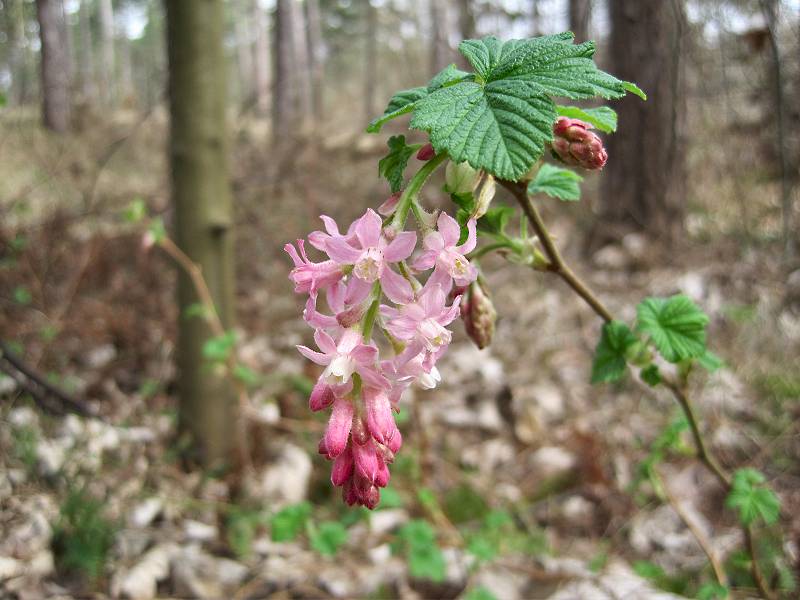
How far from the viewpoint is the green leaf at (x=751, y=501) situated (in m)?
1.47

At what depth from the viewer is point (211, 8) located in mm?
2844

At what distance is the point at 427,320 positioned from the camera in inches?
31.8

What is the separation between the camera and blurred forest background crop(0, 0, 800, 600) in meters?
2.36

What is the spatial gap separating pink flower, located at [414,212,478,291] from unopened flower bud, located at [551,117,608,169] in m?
0.21

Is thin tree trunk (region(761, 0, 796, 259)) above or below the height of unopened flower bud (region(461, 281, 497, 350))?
above

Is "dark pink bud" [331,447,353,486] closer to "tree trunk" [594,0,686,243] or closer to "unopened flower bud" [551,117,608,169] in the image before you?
"unopened flower bud" [551,117,608,169]

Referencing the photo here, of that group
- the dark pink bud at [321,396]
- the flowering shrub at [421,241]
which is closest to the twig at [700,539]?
the flowering shrub at [421,241]

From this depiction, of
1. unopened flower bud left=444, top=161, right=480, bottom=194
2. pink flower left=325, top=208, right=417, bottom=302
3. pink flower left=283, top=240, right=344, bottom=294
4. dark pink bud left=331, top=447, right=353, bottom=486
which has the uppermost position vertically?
unopened flower bud left=444, top=161, right=480, bottom=194

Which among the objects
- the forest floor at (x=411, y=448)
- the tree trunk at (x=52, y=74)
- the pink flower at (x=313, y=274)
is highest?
the tree trunk at (x=52, y=74)

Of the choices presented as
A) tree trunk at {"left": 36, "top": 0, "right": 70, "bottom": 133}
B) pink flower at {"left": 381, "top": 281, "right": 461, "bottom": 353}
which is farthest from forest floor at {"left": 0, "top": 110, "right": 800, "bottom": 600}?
tree trunk at {"left": 36, "top": 0, "right": 70, "bottom": 133}

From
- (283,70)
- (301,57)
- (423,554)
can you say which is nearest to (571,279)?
(423,554)

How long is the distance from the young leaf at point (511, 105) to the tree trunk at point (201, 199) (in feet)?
7.78

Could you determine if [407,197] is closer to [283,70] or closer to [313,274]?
[313,274]

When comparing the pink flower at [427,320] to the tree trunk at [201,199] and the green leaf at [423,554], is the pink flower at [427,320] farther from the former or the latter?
the tree trunk at [201,199]
